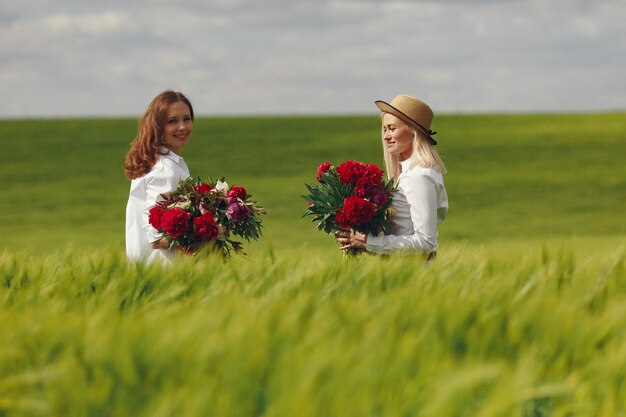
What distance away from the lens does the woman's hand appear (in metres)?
4.78

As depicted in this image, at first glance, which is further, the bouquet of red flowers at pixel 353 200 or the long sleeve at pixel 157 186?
the long sleeve at pixel 157 186

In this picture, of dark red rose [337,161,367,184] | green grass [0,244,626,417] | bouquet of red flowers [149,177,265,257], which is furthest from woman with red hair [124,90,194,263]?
green grass [0,244,626,417]

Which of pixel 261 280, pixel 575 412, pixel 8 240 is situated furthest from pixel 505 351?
pixel 8 240

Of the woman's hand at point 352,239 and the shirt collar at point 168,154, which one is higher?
the shirt collar at point 168,154

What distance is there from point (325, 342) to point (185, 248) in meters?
A: 2.44

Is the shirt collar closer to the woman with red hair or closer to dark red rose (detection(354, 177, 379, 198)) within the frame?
the woman with red hair

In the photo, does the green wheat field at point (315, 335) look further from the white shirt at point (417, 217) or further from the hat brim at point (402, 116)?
the hat brim at point (402, 116)

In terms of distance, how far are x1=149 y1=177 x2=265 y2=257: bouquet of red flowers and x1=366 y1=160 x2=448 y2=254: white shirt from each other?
0.76 m

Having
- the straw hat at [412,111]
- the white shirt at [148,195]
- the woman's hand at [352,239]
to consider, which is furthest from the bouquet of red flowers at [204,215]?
the straw hat at [412,111]

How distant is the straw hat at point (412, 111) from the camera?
4898 millimetres

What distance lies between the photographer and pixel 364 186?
4.71 meters

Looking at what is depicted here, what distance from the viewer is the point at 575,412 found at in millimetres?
2650

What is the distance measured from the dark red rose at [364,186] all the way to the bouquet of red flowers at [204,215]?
0.68 meters

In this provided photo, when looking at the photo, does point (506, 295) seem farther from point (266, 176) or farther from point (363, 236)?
point (266, 176)
